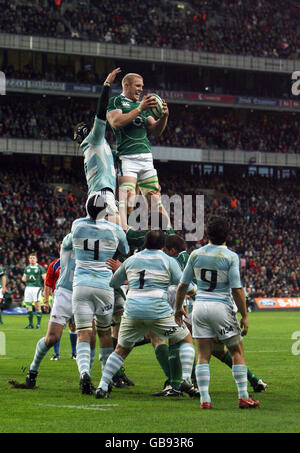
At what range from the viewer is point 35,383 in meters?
12.9

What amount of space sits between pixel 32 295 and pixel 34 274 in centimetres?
96

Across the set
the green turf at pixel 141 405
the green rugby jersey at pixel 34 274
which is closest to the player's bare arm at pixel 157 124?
the green turf at pixel 141 405

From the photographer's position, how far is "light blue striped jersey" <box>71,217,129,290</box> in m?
11.7

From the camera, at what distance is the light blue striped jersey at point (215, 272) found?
1014 centimetres

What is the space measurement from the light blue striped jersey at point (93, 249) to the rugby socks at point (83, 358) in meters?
0.84

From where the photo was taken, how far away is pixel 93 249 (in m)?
11.8

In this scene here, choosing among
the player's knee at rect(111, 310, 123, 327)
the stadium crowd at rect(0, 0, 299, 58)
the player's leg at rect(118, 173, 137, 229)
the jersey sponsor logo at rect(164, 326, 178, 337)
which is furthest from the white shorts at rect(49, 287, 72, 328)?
the stadium crowd at rect(0, 0, 299, 58)

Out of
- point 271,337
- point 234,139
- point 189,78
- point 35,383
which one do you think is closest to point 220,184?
point 234,139

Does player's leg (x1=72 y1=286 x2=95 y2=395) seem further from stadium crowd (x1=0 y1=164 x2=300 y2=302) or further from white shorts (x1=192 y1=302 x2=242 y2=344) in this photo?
stadium crowd (x1=0 y1=164 x2=300 y2=302)

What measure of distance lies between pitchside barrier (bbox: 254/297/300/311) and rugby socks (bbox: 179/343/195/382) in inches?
1466

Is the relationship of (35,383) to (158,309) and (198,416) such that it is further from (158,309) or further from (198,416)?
(198,416)

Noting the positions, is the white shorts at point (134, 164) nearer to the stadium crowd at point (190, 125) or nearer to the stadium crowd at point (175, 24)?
the stadium crowd at point (190, 125)

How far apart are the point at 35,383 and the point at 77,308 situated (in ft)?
6.54

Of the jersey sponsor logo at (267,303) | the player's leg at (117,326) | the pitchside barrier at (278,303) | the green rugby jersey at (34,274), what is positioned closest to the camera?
the player's leg at (117,326)
